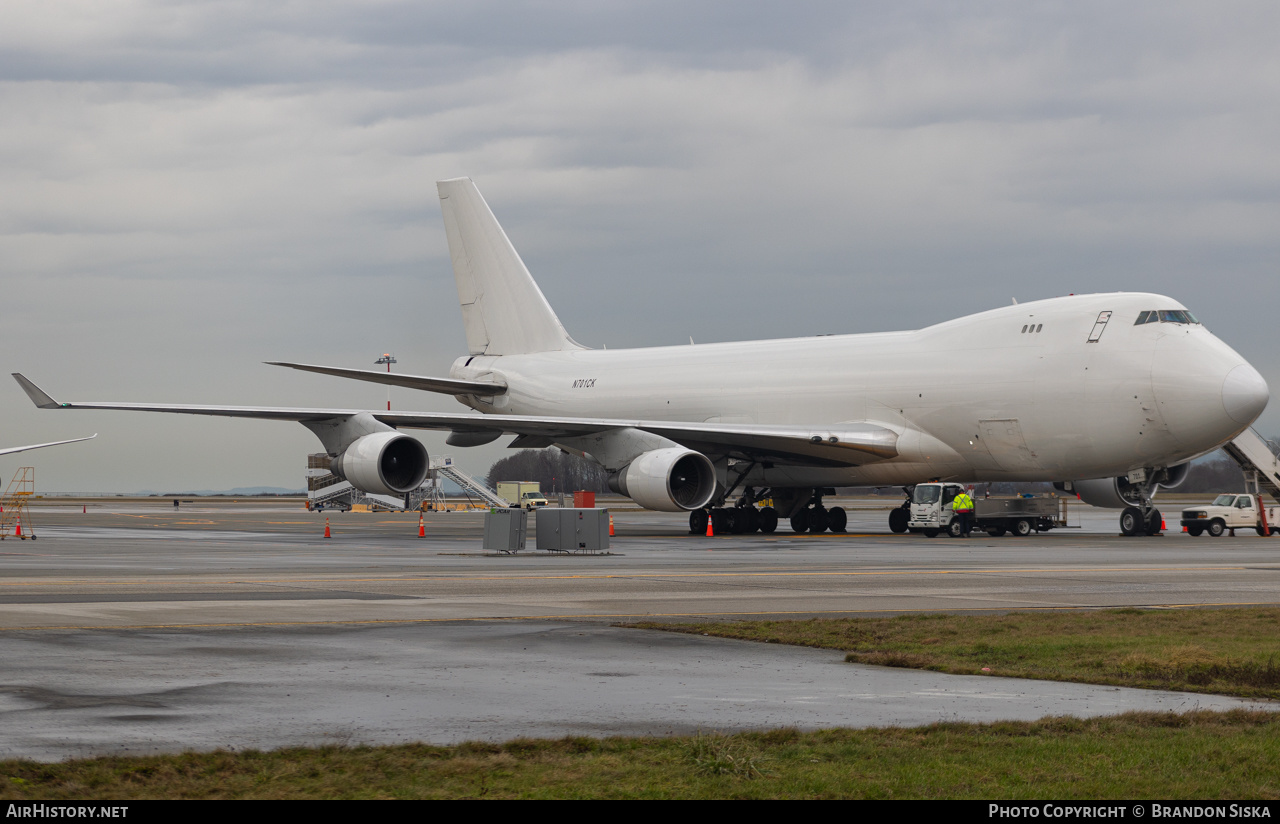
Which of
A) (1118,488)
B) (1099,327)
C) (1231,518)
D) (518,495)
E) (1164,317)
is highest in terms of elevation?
(1164,317)

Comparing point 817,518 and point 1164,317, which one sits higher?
point 1164,317

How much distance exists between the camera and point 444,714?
7.68 m

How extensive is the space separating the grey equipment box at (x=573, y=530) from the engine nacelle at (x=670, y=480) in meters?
6.51

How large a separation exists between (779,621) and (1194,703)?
5.16m

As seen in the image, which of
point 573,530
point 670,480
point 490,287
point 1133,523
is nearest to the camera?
point 573,530

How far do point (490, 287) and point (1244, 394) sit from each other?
26.1 metres

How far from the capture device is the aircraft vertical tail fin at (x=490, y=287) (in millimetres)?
46688

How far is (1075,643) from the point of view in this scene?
11.3 metres

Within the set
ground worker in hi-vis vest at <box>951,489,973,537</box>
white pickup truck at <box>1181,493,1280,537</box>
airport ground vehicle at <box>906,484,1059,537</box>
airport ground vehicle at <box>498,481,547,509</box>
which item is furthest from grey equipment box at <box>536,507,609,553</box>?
airport ground vehicle at <box>498,481,547,509</box>

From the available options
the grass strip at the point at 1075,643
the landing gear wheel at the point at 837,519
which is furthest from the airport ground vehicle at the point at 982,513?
the grass strip at the point at 1075,643

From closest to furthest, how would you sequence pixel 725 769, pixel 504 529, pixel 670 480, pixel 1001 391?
1. pixel 725 769
2. pixel 504 529
3. pixel 1001 391
4. pixel 670 480

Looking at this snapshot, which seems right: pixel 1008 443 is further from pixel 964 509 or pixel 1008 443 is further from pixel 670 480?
pixel 670 480

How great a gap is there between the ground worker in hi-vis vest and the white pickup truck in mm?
6785

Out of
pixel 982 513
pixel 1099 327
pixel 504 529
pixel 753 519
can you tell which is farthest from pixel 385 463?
pixel 1099 327
